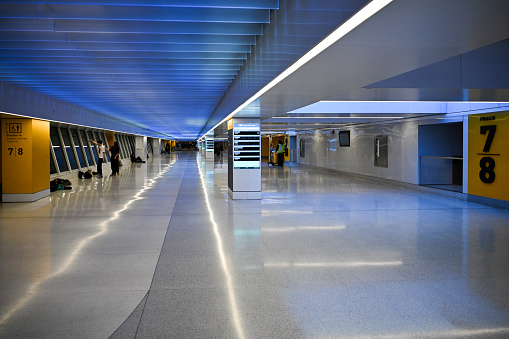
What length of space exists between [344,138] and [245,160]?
1130cm

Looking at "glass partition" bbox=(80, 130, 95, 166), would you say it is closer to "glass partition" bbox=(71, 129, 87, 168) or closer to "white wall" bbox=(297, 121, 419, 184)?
"glass partition" bbox=(71, 129, 87, 168)

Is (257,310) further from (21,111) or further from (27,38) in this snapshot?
(21,111)

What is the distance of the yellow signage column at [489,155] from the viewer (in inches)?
435

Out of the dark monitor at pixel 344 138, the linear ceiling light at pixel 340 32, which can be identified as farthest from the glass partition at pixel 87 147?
the linear ceiling light at pixel 340 32

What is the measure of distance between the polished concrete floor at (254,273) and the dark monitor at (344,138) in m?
12.5

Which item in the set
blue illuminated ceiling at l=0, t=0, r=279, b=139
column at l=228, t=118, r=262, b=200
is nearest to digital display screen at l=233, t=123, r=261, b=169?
column at l=228, t=118, r=262, b=200

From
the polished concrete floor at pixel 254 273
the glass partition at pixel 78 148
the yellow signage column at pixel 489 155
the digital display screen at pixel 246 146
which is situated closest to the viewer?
the polished concrete floor at pixel 254 273

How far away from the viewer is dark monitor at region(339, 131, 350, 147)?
2281cm

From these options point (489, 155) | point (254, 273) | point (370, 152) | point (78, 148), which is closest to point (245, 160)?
point (489, 155)

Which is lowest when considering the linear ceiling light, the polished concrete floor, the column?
the polished concrete floor

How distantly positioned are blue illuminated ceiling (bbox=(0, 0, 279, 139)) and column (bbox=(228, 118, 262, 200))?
3.31 metres

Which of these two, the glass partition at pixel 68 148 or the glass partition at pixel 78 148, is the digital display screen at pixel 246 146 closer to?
the glass partition at pixel 68 148

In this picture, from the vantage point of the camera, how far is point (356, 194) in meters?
14.1

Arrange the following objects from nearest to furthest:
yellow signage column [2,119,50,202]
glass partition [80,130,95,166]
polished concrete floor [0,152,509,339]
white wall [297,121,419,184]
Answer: polished concrete floor [0,152,509,339]
yellow signage column [2,119,50,202]
white wall [297,121,419,184]
glass partition [80,130,95,166]
